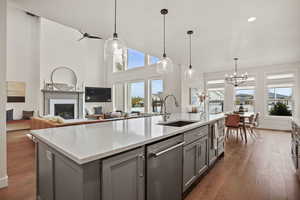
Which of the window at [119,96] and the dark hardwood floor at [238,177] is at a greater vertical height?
the window at [119,96]

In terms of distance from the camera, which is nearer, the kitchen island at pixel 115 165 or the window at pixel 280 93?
the kitchen island at pixel 115 165

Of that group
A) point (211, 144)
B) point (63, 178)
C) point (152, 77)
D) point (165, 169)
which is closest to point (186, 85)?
point (152, 77)

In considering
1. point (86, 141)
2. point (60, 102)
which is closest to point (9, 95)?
point (60, 102)

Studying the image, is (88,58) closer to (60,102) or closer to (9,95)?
(60,102)

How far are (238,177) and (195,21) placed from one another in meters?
2.85

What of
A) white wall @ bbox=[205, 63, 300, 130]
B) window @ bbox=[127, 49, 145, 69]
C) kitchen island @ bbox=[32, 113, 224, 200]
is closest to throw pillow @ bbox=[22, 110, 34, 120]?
window @ bbox=[127, 49, 145, 69]

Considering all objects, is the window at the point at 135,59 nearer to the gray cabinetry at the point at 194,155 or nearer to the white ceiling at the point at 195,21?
the white ceiling at the point at 195,21

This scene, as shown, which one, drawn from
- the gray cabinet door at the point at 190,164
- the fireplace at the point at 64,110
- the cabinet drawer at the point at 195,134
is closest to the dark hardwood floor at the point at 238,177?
the gray cabinet door at the point at 190,164

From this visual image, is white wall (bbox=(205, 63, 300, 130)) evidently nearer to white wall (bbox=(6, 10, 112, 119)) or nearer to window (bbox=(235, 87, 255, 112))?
window (bbox=(235, 87, 255, 112))

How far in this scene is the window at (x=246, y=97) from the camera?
22.0 ft

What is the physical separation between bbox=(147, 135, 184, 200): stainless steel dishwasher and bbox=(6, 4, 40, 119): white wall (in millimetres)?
7331

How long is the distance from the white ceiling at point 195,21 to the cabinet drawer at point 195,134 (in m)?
1.96

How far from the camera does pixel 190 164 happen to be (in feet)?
6.24

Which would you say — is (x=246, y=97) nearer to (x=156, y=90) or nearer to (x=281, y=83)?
(x=281, y=83)
